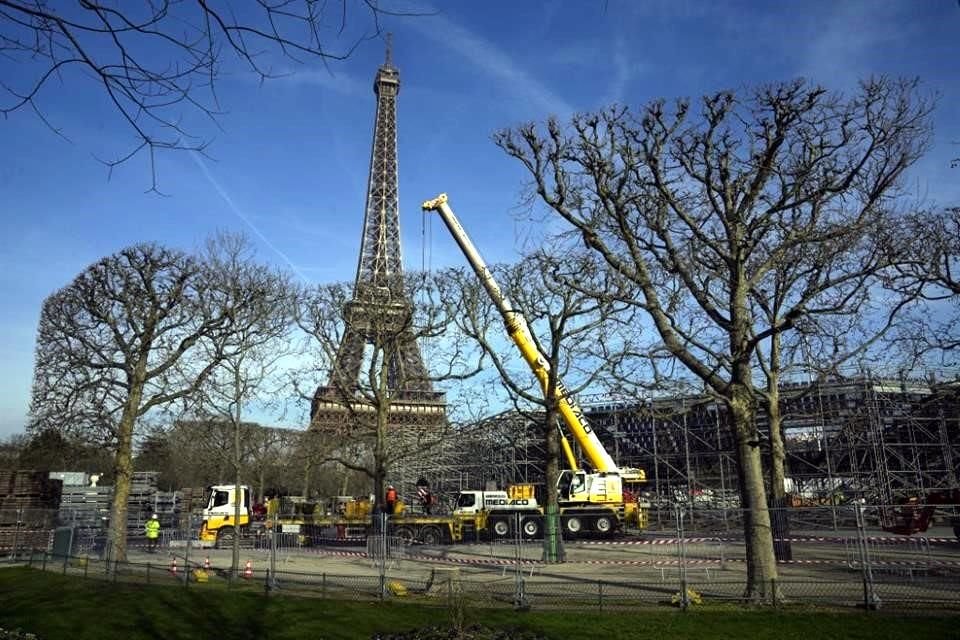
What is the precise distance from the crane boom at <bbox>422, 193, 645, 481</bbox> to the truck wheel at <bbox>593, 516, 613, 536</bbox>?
1.87m

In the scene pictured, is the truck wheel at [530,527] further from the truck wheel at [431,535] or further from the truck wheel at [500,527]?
the truck wheel at [431,535]

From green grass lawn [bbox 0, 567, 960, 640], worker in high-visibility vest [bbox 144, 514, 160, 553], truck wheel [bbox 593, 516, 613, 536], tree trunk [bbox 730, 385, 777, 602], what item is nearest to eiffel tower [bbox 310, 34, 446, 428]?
worker in high-visibility vest [bbox 144, 514, 160, 553]

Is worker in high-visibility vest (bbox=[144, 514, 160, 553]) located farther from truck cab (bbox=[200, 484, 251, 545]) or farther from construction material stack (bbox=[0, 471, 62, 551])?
truck cab (bbox=[200, 484, 251, 545])

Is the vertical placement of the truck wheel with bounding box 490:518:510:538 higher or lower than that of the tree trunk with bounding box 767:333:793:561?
lower

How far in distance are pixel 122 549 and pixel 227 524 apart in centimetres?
954

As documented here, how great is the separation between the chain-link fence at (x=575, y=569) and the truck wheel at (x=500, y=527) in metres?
0.57

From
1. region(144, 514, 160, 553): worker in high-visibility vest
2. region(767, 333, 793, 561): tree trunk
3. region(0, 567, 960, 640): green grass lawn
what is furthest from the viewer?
region(144, 514, 160, 553): worker in high-visibility vest

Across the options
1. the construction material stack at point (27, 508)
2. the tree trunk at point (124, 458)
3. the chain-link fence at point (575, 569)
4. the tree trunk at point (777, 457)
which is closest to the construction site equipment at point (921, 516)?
the chain-link fence at point (575, 569)

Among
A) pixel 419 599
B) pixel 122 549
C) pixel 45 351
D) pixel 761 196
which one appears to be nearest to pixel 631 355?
pixel 761 196

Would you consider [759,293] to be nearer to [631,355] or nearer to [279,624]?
[631,355]

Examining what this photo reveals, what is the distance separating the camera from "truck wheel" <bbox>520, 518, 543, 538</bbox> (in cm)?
2638

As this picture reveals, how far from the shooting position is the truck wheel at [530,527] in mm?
26375

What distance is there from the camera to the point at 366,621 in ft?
35.1

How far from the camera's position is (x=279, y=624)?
1038cm
